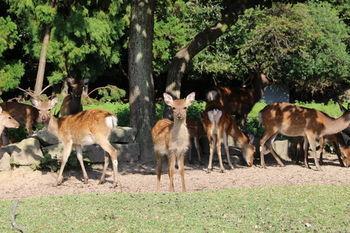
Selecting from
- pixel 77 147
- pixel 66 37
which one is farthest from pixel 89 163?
pixel 66 37

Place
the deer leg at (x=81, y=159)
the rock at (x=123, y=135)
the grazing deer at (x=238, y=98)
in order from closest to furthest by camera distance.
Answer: the deer leg at (x=81, y=159) → the rock at (x=123, y=135) → the grazing deer at (x=238, y=98)

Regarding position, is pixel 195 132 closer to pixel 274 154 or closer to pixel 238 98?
pixel 274 154

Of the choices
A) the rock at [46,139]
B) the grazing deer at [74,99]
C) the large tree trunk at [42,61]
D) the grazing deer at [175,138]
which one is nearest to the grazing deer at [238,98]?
the grazing deer at [74,99]

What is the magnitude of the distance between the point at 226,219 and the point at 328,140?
24.7 feet

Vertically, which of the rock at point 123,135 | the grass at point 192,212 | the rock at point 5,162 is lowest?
the grass at point 192,212

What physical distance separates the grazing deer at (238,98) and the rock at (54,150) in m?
3.67

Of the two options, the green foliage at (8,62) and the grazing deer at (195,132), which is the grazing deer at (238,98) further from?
the green foliage at (8,62)

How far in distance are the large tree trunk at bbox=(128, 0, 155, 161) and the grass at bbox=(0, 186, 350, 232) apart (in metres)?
4.54

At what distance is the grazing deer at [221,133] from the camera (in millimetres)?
12430

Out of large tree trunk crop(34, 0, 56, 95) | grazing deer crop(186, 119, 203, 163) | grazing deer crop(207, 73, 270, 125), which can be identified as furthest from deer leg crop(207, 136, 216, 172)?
large tree trunk crop(34, 0, 56, 95)

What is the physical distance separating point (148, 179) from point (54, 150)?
1.97 m

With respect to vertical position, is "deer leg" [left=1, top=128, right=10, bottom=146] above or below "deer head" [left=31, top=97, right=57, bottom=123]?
below

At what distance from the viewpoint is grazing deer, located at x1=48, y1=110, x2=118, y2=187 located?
34.8 ft

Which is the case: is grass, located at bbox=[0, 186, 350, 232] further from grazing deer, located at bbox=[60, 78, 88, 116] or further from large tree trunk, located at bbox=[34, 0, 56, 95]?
large tree trunk, located at bbox=[34, 0, 56, 95]
